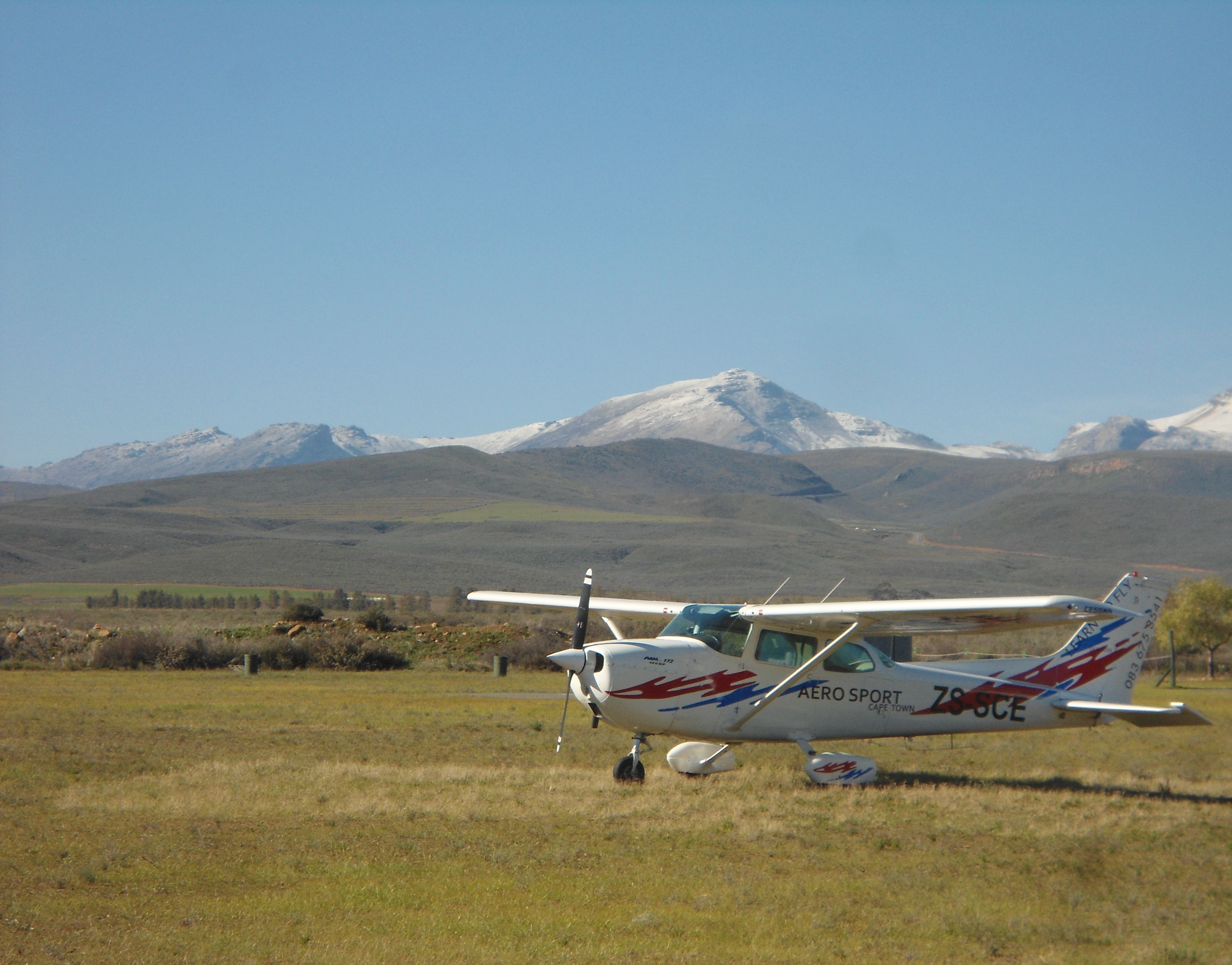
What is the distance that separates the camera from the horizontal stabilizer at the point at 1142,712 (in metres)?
14.2

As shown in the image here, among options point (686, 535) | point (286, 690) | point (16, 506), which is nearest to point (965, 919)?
point (286, 690)

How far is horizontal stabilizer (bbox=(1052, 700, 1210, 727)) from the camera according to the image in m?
14.2

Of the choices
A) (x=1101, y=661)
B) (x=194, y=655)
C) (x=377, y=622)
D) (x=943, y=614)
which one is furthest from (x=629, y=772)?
(x=377, y=622)

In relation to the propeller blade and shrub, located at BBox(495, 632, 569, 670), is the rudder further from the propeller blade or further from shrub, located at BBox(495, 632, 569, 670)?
shrub, located at BBox(495, 632, 569, 670)

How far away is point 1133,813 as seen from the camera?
13.0 m

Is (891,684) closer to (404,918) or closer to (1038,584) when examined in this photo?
(404,918)

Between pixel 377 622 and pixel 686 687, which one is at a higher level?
pixel 686 687

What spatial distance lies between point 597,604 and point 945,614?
6.14 m

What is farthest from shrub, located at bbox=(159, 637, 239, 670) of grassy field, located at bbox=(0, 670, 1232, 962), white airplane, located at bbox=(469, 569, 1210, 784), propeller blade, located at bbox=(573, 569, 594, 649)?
propeller blade, located at bbox=(573, 569, 594, 649)

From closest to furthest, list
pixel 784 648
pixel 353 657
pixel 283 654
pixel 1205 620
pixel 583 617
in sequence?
pixel 583 617 < pixel 784 648 < pixel 283 654 < pixel 353 657 < pixel 1205 620

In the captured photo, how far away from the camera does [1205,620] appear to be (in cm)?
3953

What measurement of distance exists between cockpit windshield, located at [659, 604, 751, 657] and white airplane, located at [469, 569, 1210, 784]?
0.02 meters

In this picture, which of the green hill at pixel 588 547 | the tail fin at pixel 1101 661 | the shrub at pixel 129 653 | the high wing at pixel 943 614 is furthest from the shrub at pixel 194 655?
the green hill at pixel 588 547

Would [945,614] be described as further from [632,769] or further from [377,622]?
[377,622]
